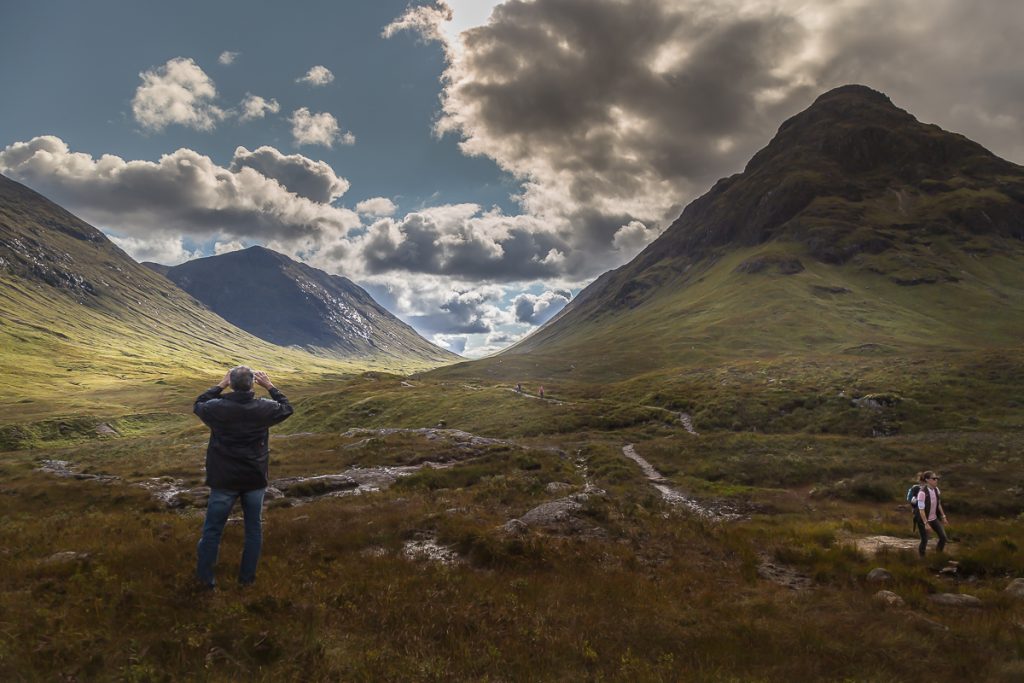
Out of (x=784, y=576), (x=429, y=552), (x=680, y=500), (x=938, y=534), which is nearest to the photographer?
(x=784, y=576)

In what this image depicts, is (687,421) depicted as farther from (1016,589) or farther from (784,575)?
(1016,589)

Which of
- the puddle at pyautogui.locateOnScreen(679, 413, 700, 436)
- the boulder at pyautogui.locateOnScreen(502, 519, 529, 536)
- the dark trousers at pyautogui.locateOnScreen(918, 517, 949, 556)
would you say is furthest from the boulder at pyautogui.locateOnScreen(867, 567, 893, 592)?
the puddle at pyautogui.locateOnScreen(679, 413, 700, 436)

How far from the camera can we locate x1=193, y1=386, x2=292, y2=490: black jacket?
8727mm

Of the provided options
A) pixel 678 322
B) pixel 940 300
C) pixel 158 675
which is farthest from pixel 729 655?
pixel 940 300

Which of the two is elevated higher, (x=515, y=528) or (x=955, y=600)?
(x=955, y=600)

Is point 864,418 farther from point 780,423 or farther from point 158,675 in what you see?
point 158,675

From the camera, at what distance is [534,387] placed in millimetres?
100312

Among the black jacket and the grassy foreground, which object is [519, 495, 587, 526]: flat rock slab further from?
the black jacket

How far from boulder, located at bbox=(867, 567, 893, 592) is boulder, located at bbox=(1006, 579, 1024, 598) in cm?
209

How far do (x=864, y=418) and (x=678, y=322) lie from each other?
139914 millimetres

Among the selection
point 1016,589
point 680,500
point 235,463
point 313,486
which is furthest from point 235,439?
point 680,500

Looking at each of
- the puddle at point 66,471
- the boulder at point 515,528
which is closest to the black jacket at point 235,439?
A: the boulder at point 515,528

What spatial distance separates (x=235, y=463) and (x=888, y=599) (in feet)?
45.3

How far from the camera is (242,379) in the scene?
924 centimetres
